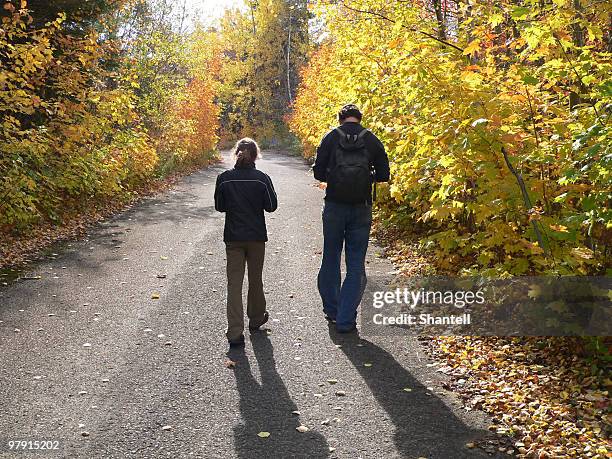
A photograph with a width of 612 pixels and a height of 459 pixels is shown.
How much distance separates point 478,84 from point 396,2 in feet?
18.5

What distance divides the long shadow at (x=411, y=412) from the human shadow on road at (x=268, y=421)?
25.4 inches

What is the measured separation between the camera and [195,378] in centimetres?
559

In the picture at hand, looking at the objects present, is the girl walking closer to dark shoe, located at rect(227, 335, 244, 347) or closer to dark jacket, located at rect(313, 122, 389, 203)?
dark shoe, located at rect(227, 335, 244, 347)

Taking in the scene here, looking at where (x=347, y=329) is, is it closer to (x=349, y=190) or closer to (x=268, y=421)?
(x=349, y=190)

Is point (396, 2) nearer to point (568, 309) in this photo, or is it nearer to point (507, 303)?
point (507, 303)

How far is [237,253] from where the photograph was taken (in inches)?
262

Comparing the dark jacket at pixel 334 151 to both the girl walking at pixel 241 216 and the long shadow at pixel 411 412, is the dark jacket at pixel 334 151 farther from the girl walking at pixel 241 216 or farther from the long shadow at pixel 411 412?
the long shadow at pixel 411 412

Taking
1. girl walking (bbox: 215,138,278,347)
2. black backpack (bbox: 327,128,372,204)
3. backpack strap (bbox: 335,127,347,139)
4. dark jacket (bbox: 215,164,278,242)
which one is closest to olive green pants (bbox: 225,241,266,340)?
girl walking (bbox: 215,138,278,347)

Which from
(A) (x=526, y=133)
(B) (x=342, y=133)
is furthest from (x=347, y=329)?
(A) (x=526, y=133)

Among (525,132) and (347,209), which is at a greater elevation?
(525,132)

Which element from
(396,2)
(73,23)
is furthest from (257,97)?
(396,2)

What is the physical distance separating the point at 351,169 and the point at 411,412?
8.54 ft

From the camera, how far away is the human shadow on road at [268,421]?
14.2 ft

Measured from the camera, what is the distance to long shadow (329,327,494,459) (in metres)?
4.37
